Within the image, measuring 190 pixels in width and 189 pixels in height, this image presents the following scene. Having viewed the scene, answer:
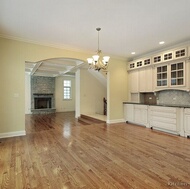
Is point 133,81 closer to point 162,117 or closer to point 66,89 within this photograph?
point 162,117

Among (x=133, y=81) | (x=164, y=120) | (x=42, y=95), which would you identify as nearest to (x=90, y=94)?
(x=133, y=81)

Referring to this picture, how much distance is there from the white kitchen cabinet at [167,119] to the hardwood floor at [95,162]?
0.44 m

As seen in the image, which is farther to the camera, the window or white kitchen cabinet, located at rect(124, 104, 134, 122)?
the window

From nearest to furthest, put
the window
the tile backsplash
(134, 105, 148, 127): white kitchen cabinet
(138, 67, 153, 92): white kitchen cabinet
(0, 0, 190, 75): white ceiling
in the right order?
(0, 0, 190, 75): white ceiling → the tile backsplash → (134, 105, 148, 127): white kitchen cabinet → (138, 67, 153, 92): white kitchen cabinet → the window

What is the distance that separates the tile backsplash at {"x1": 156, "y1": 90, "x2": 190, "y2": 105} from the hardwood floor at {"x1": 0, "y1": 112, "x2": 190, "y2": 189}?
4.59 ft

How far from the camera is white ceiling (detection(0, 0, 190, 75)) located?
8.94 feet

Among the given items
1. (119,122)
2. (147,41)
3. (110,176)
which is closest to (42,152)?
(110,176)

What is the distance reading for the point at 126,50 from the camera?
5504mm

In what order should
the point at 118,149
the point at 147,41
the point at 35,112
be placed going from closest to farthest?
the point at 118,149 → the point at 147,41 → the point at 35,112

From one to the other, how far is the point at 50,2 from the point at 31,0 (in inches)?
13.1

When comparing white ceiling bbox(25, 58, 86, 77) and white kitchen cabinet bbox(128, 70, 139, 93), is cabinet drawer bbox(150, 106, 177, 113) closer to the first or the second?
white kitchen cabinet bbox(128, 70, 139, 93)

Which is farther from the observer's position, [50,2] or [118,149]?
[118,149]

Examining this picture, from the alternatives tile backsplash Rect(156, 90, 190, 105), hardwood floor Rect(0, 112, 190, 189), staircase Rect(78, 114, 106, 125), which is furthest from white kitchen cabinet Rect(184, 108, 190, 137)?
staircase Rect(78, 114, 106, 125)

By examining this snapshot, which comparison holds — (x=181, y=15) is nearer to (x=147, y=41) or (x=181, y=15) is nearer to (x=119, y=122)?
A: (x=147, y=41)
